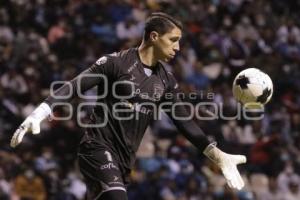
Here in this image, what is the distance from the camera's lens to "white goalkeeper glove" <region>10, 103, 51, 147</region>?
21.3ft

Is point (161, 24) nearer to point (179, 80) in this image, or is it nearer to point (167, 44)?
point (167, 44)

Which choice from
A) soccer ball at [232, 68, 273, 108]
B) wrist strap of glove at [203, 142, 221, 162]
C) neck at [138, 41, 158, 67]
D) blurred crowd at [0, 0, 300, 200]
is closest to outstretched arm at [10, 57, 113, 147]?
neck at [138, 41, 158, 67]

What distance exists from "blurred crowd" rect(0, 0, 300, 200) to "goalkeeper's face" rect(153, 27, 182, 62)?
22.4 feet

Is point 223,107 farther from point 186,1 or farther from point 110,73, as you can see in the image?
point 110,73

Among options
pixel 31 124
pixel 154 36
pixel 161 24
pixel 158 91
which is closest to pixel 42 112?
pixel 31 124

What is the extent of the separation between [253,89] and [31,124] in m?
2.46

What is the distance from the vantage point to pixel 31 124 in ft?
21.7

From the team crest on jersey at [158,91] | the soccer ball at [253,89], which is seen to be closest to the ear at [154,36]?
the team crest on jersey at [158,91]

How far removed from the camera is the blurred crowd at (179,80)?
14.1m

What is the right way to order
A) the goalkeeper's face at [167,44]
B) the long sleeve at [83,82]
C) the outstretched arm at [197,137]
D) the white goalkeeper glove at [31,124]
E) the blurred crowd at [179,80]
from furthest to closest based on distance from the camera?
the blurred crowd at [179,80]
the outstretched arm at [197,137]
the goalkeeper's face at [167,44]
the long sleeve at [83,82]
the white goalkeeper glove at [31,124]

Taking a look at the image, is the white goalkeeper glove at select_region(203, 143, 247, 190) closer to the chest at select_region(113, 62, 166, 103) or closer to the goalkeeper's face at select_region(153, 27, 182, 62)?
the chest at select_region(113, 62, 166, 103)

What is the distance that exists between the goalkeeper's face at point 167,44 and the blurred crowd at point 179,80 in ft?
22.4

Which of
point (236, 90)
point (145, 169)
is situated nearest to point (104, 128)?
point (236, 90)

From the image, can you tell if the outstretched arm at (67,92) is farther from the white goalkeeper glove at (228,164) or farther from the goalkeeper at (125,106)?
the white goalkeeper glove at (228,164)
